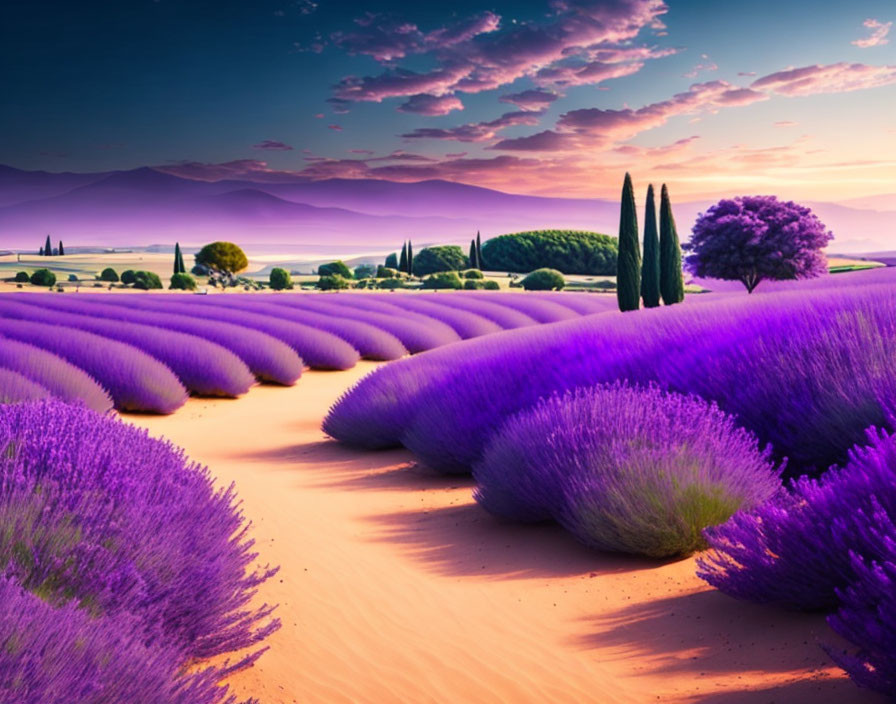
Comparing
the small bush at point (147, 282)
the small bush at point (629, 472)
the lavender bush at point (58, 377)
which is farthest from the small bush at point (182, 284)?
the small bush at point (629, 472)

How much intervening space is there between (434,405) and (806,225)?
23994 mm

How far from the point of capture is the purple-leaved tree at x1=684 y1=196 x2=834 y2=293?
26531mm

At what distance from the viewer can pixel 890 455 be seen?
268 cm

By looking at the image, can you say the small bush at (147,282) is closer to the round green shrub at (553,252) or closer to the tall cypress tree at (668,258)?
the tall cypress tree at (668,258)

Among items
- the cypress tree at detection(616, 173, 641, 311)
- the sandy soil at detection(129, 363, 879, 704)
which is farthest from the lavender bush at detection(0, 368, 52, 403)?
the cypress tree at detection(616, 173, 641, 311)

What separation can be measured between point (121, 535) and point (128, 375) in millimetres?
7000

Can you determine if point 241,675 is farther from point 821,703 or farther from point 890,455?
point 890,455

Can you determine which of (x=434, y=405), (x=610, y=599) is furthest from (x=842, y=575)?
(x=434, y=405)

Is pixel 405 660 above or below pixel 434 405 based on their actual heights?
below

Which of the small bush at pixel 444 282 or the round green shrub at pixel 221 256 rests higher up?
the round green shrub at pixel 221 256

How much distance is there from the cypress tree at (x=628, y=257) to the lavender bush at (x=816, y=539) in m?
17.2

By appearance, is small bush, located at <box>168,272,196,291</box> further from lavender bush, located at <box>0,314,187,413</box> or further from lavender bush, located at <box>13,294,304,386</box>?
lavender bush, located at <box>0,314,187,413</box>

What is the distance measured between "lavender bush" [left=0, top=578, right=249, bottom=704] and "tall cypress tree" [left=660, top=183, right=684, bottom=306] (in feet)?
74.4

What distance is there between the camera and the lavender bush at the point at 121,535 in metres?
2.26
